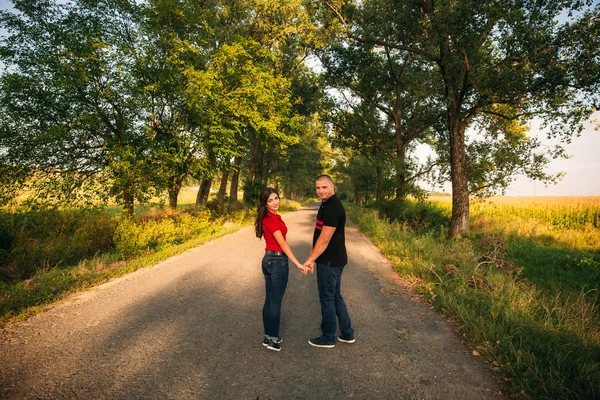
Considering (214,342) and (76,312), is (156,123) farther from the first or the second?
(214,342)

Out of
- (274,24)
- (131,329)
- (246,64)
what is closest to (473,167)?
(246,64)

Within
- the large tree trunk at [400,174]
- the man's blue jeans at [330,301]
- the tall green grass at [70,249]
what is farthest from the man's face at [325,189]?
the large tree trunk at [400,174]

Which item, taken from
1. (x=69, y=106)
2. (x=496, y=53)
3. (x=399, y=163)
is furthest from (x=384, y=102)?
(x=69, y=106)

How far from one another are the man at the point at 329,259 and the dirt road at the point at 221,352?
0.28 meters

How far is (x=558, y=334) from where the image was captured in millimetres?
3492

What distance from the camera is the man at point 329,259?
3.36 metres

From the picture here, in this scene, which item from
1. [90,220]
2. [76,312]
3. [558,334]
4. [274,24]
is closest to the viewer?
[558,334]

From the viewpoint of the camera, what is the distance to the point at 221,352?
3311 millimetres

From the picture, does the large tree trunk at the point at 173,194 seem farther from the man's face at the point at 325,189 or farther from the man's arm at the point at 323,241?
the man's arm at the point at 323,241

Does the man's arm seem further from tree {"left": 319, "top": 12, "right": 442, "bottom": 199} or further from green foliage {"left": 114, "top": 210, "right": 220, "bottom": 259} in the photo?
tree {"left": 319, "top": 12, "right": 442, "bottom": 199}

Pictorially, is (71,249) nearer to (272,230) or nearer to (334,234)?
(272,230)

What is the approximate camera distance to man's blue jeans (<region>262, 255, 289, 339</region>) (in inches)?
133

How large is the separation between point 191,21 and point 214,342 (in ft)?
47.7

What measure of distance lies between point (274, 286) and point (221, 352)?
0.98 m
